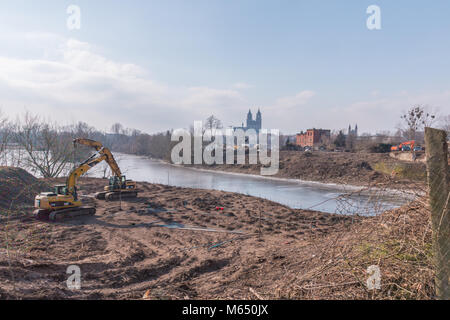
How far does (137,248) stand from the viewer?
795 centimetres

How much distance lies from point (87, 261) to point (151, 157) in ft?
226

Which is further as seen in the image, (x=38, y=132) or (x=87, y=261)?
(x=38, y=132)

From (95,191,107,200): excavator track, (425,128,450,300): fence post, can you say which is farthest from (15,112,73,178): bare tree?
(425,128,450,300): fence post

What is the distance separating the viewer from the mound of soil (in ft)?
48.3

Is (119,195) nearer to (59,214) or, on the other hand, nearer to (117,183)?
(117,183)

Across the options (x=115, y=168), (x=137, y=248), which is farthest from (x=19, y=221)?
(x=137, y=248)

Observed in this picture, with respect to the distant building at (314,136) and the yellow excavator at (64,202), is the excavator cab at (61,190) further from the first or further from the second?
the distant building at (314,136)

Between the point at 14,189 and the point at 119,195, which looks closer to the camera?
the point at 14,189

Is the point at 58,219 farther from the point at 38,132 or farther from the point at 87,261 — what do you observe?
the point at 38,132

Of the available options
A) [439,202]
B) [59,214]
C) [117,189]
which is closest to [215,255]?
[439,202]

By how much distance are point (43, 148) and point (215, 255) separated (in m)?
24.1

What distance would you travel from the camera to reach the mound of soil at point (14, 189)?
48.3ft

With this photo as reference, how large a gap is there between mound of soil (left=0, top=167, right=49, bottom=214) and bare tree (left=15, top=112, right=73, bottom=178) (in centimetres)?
487

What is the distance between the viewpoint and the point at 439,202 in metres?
2.62
